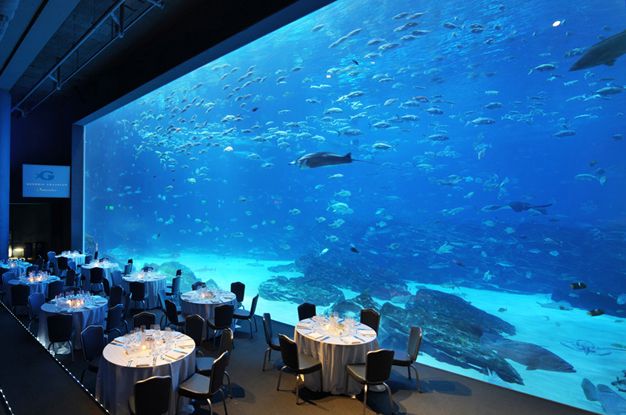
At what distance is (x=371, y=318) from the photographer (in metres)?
5.62

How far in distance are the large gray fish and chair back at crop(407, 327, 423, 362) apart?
6.41 metres

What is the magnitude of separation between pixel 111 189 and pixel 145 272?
19.3 m

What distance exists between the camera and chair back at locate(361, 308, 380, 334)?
5562 millimetres

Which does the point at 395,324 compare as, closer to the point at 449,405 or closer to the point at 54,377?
the point at 449,405

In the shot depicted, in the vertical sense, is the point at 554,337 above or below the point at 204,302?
below

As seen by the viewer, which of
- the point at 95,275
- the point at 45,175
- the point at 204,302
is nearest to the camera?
the point at 204,302

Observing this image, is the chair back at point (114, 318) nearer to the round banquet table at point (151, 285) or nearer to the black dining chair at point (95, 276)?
the round banquet table at point (151, 285)

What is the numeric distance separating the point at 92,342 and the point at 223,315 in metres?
2.01

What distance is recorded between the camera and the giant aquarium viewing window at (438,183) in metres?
10.2

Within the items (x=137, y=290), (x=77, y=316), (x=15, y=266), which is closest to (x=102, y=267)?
(x=15, y=266)

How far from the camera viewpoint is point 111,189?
82.0ft

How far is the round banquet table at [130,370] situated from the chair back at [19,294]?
4784 mm

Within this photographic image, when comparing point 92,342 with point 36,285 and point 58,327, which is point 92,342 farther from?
point 36,285

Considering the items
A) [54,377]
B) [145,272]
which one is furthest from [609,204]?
[54,377]
